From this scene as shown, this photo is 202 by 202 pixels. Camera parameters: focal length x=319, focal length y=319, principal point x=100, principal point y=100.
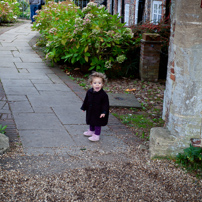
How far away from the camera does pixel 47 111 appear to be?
5.00 metres

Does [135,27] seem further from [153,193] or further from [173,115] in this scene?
[153,193]

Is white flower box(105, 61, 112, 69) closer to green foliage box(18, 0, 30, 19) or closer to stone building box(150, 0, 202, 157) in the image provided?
stone building box(150, 0, 202, 157)

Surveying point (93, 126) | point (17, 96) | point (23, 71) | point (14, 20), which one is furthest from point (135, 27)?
point (14, 20)

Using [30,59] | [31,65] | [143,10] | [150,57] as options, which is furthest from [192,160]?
[143,10]

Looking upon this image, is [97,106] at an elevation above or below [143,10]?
below

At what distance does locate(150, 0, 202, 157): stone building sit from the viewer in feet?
10.5

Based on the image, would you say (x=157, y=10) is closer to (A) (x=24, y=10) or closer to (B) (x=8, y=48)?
(B) (x=8, y=48)

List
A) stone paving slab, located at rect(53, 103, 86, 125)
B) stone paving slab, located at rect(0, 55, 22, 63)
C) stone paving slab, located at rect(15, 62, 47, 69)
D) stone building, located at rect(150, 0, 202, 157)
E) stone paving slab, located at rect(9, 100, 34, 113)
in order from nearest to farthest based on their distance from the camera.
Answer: stone building, located at rect(150, 0, 202, 157), stone paving slab, located at rect(53, 103, 86, 125), stone paving slab, located at rect(9, 100, 34, 113), stone paving slab, located at rect(15, 62, 47, 69), stone paving slab, located at rect(0, 55, 22, 63)

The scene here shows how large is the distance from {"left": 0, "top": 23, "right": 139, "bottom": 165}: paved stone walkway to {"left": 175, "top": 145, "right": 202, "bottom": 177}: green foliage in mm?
711

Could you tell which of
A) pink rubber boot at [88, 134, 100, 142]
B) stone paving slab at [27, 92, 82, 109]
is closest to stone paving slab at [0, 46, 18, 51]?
stone paving slab at [27, 92, 82, 109]

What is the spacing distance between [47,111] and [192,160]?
8.21 ft

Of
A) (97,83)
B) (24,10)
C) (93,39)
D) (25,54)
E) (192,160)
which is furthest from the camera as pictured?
(24,10)

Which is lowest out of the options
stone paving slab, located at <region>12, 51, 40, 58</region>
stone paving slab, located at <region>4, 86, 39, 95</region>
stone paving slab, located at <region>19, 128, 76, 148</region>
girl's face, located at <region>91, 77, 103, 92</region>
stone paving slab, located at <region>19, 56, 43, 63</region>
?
stone paving slab, located at <region>19, 128, 76, 148</region>

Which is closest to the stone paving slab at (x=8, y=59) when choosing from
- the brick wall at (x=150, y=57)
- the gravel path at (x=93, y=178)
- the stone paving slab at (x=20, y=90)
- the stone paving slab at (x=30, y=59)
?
the stone paving slab at (x=30, y=59)
